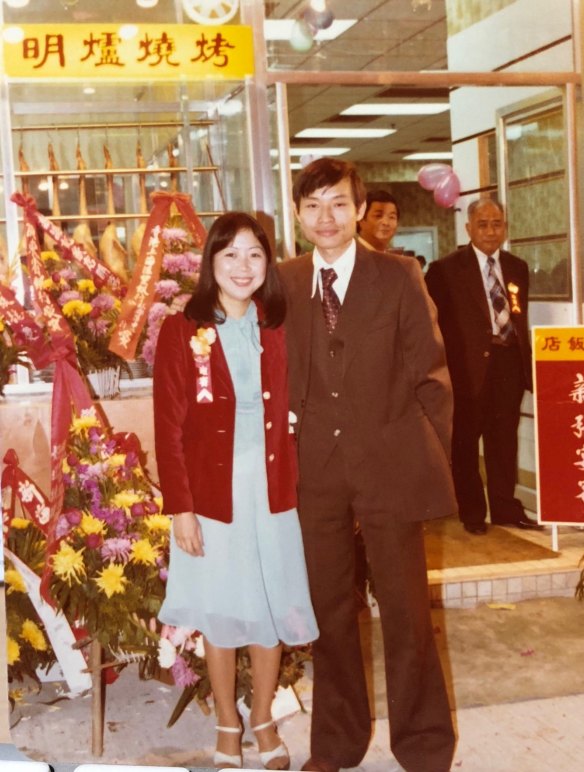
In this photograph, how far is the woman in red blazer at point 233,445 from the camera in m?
2.77

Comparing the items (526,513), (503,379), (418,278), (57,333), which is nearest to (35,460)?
(57,333)

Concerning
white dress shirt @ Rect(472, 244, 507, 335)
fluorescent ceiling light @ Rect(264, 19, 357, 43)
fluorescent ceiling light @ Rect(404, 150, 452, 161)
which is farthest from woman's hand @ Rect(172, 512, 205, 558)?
fluorescent ceiling light @ Rect(404, 150, 452, 161)

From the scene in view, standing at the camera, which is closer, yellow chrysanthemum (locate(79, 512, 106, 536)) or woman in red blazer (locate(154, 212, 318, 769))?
woman in red blazer (locate(154, 212, 318, 769))

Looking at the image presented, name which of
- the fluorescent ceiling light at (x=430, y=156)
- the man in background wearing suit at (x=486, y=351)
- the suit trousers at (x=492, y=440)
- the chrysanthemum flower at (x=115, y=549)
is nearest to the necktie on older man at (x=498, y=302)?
the man in background wearing suit at (x=486, y=351)

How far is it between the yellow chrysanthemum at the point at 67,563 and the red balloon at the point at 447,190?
2876 millimetres

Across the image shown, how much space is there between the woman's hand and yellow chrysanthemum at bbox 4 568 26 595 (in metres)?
0.87

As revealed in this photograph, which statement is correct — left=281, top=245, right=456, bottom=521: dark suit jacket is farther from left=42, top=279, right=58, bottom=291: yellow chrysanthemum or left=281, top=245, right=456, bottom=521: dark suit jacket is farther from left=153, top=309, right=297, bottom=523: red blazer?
left=42, top=279, right=58, bottom=291: yellow chrysanthemum

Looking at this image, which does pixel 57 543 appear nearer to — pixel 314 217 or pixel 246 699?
pixel 246 699

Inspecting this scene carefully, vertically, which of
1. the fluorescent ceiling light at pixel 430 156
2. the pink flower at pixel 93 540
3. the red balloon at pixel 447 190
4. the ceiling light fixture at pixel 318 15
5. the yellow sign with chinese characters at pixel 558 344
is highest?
the fluorescent ceiling light at pixel 430 156

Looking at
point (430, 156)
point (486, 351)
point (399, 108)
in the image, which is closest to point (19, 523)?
point (486, 351)

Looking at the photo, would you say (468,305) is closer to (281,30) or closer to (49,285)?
(281,30)

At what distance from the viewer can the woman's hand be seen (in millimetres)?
2785

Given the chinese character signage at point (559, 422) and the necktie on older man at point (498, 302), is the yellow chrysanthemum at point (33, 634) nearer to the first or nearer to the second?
the chinese character signage at point (559, 422)

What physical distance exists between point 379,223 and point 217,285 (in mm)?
1141
